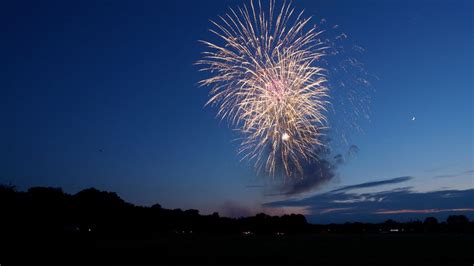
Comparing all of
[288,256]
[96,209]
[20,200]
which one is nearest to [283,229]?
[96,209]

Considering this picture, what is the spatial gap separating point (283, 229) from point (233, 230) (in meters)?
22.2

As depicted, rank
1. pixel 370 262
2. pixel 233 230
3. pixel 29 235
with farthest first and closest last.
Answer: pixel 233 230 < pixel 29 235 < pixel 370 262

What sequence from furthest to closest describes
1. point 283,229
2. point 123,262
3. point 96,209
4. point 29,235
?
1. point 283,229
2. point 96,209
3. point 29,235
4. point 123,262

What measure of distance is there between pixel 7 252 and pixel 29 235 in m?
12.2

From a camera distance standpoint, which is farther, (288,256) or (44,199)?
(44,199)

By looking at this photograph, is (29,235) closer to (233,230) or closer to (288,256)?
(288,256)

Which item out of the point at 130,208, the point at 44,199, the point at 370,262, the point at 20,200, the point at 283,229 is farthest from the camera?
the point at 283,229

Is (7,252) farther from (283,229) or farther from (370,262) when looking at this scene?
(283,229)

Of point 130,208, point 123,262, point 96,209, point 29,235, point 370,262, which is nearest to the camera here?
point 123,262

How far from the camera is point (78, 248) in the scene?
38.1m

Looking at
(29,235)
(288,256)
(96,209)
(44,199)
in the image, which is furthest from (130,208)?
(288,256)

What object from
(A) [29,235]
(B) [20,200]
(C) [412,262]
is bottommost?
(C) [412,262]

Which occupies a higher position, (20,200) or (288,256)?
(20,200)

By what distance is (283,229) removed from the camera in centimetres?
12506
